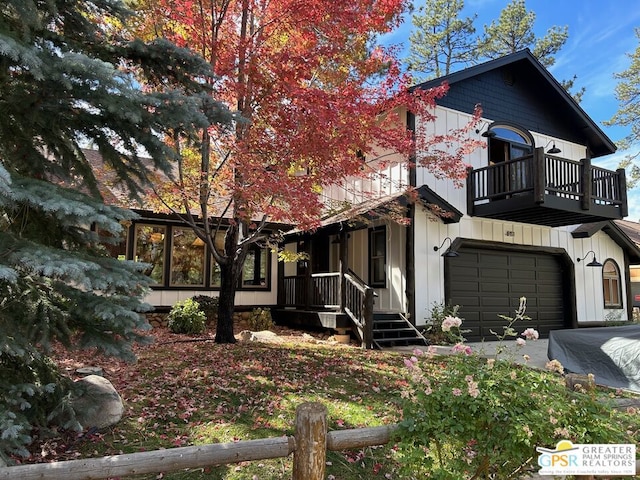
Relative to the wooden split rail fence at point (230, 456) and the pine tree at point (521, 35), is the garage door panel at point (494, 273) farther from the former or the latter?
the pine tree at point (521, 35)

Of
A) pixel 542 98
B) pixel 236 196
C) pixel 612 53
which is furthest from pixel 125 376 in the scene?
pixel 612 53

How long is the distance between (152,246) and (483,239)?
366 inches

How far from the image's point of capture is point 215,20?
300 inches

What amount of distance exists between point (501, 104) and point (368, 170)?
4854mm

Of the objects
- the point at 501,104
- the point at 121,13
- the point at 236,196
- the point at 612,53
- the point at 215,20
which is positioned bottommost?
the point at 236,196

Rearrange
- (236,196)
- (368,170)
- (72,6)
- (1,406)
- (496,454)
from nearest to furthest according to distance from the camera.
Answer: (496,454) < (1,406) < (72,6) < (236,196) < (368,170)

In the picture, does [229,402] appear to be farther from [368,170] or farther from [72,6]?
[368,170]

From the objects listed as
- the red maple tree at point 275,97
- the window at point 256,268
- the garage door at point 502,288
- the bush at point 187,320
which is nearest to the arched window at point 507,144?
the garage door at point 502,288

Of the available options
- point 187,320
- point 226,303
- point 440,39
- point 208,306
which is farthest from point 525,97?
point 440,39

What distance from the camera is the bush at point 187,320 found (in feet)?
35.5

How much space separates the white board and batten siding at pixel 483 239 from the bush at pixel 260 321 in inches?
164

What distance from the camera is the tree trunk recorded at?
8.98 m

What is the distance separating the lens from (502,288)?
12.8m

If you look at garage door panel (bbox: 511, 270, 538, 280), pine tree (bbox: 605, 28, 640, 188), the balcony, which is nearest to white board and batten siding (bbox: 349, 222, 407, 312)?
the balcony
